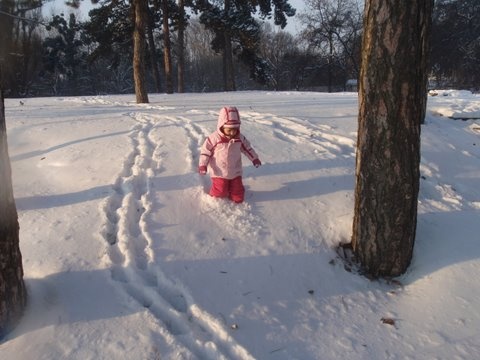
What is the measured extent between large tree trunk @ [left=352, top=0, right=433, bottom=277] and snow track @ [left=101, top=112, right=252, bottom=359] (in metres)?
1.64

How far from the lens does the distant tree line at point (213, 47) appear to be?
19078 mm

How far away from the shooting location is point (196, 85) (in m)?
48.0

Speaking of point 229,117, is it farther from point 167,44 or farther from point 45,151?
point 167,44

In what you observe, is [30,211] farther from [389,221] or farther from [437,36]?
[437,36]

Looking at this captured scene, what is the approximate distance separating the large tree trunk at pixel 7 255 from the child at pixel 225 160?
2.01 metres

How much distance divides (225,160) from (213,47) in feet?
77.4

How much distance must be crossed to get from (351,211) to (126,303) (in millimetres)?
2468

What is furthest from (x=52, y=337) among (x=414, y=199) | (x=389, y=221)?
Result: (x=414, y=199)

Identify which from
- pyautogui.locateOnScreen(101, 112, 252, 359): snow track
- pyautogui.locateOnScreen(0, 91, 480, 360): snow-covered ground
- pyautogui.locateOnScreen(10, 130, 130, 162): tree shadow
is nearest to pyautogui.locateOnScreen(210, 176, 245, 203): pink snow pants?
pyautogui.locateOnScreen(0, 91, 480, 360): snow-covered ground

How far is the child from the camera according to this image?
4.38 metres

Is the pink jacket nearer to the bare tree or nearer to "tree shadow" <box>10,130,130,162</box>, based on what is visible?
"tree shadow" <box>10,130,130,162</box>

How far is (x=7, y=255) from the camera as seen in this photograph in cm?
272

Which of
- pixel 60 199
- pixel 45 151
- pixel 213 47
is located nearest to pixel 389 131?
pixel 60 199

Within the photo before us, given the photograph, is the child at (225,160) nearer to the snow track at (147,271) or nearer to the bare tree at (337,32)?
the snow track at (147,271)
